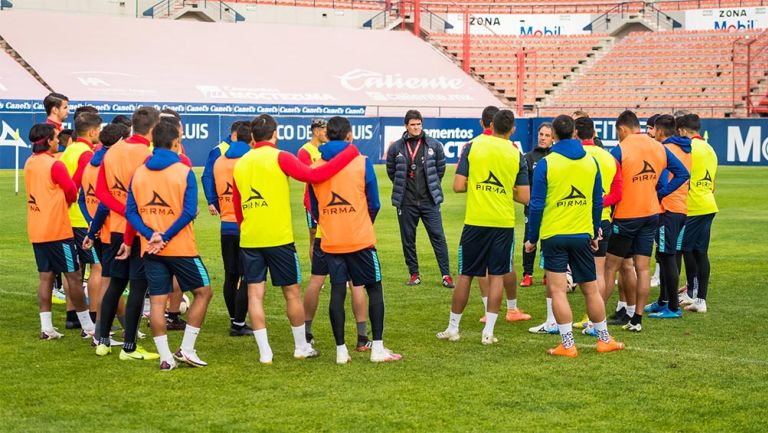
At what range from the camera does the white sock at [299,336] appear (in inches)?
351

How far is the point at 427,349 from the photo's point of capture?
934 cm

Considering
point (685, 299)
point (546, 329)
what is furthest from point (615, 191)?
point (685, 299)

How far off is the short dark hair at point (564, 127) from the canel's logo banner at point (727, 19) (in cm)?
4249

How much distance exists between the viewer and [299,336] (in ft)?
29.3

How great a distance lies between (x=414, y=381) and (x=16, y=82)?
1345 inches

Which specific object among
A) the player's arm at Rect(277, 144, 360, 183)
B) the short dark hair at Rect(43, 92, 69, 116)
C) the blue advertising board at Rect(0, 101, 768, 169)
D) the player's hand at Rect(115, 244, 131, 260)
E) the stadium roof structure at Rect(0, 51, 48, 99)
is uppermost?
the stadium roof structure at Rect(0, 51, 48, 99)

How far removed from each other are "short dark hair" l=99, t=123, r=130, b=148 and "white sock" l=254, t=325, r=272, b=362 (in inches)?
83.5

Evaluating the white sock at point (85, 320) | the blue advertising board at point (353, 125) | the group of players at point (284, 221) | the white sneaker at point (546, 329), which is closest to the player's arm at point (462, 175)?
the group of players at point (284, 221)

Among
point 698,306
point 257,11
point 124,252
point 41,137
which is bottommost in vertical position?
point 698,306

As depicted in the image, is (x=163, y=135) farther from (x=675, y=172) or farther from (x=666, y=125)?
(x=666, y=125)

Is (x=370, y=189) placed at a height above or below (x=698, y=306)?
above

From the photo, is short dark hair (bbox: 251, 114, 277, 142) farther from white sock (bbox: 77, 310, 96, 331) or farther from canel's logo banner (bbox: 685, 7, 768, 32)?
canel's logo banner (bbox: 685, 7, 768, 32)

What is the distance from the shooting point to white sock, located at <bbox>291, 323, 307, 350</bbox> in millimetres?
8906

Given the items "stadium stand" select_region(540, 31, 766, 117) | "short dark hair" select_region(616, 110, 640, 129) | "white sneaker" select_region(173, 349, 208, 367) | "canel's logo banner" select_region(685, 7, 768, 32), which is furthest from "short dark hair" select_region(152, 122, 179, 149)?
"canel's logo banner" select_region(685, 7, 768, 32)
